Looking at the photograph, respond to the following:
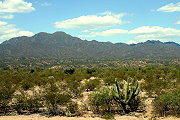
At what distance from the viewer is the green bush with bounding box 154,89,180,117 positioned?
49.2 feet

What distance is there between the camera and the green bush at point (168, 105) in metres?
15.0

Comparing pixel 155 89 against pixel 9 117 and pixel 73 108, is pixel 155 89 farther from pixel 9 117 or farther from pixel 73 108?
pixel 9 117

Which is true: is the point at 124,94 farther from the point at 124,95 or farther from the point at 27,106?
the point at 27,106

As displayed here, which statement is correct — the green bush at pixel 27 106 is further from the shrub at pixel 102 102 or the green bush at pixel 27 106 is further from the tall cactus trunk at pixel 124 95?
the tall cactus trunk at pixel 124 95

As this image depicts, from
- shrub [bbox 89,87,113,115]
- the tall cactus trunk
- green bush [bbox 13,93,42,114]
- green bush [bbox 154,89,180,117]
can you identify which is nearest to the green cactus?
the tall cactus trunk

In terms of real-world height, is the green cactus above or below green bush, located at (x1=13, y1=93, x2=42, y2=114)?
above

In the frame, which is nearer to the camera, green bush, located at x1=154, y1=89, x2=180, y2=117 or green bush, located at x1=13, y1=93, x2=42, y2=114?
green bush, located at x1=154, y1=89, x2=180, y2=117

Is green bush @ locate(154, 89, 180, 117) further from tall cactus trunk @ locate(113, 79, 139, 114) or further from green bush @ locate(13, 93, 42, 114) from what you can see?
green bush @ locate(13, 93, 42, 114)

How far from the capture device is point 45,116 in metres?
15.7

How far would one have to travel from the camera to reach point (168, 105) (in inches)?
613

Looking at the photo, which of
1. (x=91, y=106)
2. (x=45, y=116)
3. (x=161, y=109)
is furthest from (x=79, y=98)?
(x=161, y=109)

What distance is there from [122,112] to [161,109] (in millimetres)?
2790

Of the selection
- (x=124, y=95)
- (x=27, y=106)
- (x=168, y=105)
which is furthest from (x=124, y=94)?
(x=27, y=106)

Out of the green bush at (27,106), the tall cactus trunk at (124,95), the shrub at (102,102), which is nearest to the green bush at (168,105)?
the tall cactus trunk at (124,95)
